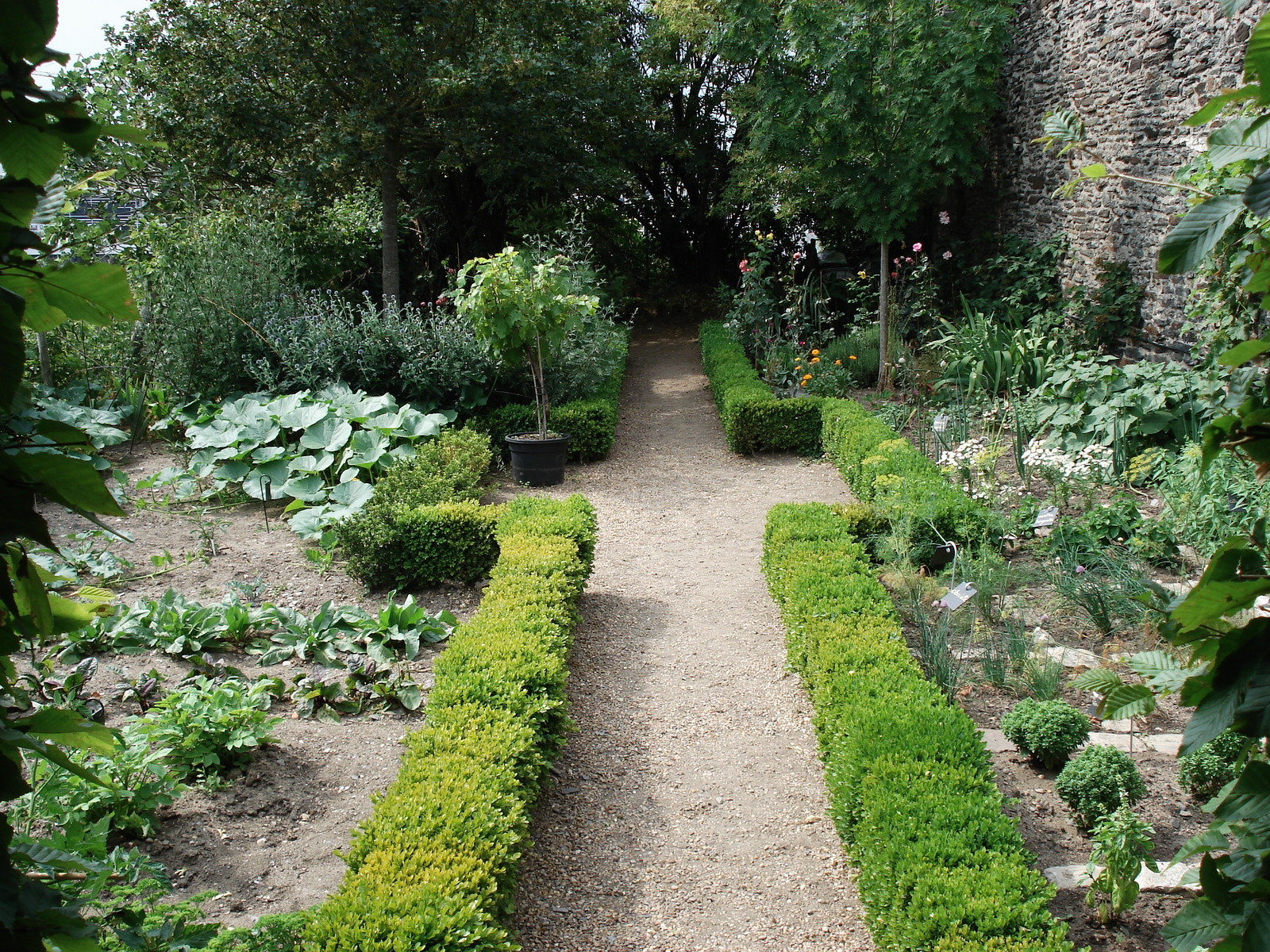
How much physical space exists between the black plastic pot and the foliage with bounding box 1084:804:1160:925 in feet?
18.2

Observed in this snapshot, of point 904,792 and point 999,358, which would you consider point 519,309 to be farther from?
point 904,792

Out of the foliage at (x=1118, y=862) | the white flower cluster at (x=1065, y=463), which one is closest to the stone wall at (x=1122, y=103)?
the white flower cluster at (x=1065, y=463)

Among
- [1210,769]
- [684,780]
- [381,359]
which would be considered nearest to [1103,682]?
[1210,769]

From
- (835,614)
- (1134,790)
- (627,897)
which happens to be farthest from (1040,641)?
(627,897)

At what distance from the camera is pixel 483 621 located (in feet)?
13.6

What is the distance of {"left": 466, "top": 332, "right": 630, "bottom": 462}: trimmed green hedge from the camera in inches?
328

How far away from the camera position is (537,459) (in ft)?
25.1

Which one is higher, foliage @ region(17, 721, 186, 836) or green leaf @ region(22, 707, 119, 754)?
green leaf @ region(22, 707, 119, 754)

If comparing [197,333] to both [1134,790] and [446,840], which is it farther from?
[1134,790]

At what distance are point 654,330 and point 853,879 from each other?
14.3 metres

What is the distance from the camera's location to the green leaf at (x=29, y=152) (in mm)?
963

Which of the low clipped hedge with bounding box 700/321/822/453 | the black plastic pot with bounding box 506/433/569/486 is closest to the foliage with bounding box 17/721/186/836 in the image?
the black plastic pot with bounding box 506/433/569/486

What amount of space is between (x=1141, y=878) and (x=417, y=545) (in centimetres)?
395

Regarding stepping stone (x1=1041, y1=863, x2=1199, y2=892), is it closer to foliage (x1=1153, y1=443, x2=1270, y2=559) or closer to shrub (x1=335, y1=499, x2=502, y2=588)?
foliage (x1=1153, y1=443, x2=1270, y2=559)
